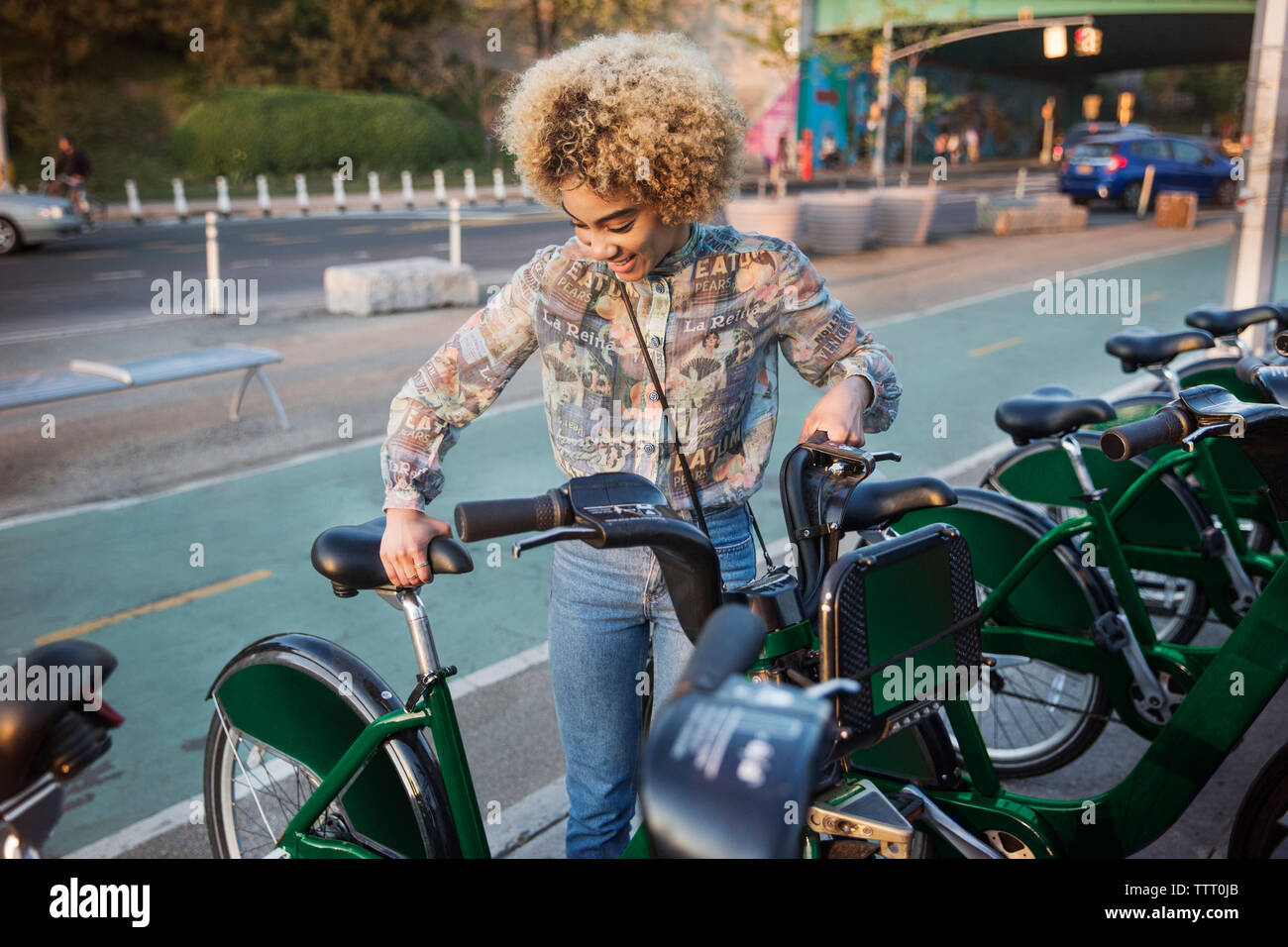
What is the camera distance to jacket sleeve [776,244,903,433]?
227 centimetres

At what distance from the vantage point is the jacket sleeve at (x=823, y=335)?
7.43ft

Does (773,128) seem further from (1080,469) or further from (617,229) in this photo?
(617,229)

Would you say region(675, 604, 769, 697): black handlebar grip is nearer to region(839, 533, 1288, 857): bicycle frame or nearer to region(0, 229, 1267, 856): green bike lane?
region(839, 533, 1288, 857): bicycle frame

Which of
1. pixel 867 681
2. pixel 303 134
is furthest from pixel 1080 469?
pixel 303 134

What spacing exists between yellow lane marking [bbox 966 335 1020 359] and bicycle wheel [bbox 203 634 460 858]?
346 inches

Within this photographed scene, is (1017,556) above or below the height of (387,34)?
below

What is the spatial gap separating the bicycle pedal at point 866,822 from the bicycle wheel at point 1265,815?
1.11 meters

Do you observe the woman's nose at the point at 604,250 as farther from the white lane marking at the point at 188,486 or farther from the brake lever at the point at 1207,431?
the white lane marking at the point at 188,486

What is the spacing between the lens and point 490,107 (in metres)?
41.2

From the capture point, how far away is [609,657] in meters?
2.34

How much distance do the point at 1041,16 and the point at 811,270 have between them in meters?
46.4

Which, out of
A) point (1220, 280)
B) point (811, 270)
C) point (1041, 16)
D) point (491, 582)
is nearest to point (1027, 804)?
point (811, 270)

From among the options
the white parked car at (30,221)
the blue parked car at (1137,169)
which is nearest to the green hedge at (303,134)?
the white parked car at (30,221)
